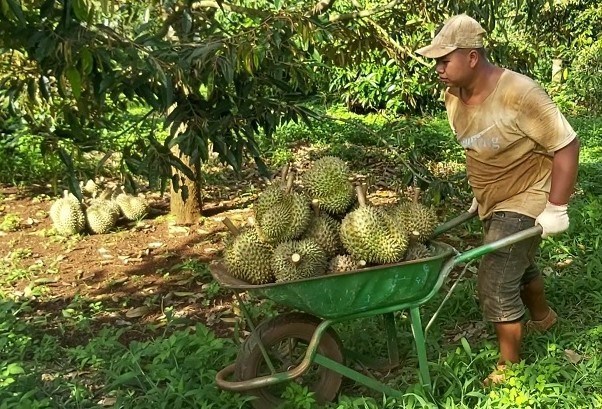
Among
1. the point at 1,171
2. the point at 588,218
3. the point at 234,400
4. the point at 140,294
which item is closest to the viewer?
the point at 234,400

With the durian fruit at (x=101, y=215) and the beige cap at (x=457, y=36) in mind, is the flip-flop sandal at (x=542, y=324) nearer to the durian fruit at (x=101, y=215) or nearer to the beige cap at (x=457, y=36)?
the beige cap at (x=457, y=36)

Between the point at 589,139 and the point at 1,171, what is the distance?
21.6ft

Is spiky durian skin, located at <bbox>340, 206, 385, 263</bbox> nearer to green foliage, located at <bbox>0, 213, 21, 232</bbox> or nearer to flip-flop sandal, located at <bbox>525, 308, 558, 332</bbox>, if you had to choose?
flip-flop sandal, located at <bbox>525, 308, 558, 332</bbox>

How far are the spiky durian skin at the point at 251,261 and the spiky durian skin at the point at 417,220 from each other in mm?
572

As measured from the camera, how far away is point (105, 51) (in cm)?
258

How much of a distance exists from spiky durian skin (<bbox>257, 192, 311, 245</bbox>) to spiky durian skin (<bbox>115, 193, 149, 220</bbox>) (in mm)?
3049

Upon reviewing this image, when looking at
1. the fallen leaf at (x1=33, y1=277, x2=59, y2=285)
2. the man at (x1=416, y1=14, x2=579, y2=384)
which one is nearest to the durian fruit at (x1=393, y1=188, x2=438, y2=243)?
the man at (x1=416, y1=14, x2=579, y2=384)

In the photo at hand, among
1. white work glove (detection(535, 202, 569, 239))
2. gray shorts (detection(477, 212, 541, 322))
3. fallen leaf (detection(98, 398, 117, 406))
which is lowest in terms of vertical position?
fallen leaf (detection(98, 398, 117, 406))

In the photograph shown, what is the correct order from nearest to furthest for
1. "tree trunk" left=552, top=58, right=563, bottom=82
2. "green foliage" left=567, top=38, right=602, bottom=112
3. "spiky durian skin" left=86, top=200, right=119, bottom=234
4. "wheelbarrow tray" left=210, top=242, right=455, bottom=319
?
"wheelbarrow tray" left=210, top=242, right=455, bottom=319 → "spiky durian skin" left=86, top=200, right=119, bottom=234 → "green foliage" left=567, top=38, right=602, bottom=112 → "tree trunk" left=552, top=58, right=563, bottom=82

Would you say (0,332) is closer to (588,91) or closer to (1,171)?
(1,171)

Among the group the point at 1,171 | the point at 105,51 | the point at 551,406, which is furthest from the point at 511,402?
the point at 1,171

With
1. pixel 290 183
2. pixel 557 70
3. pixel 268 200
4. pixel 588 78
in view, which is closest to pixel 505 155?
pixel 290 183

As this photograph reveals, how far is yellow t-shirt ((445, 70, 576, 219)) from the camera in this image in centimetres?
274

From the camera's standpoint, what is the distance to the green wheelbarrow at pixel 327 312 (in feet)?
8.52
